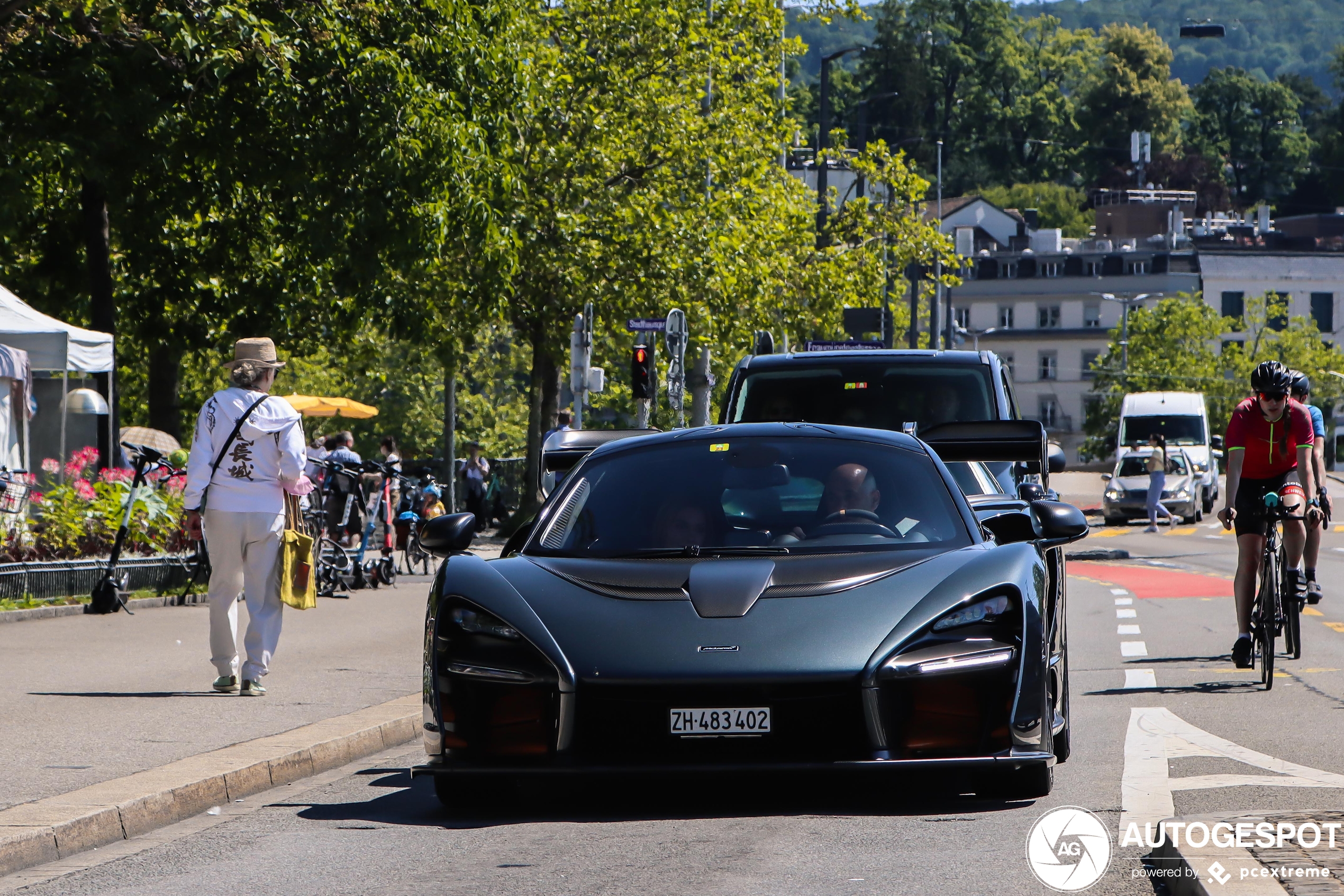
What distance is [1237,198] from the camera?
152 m

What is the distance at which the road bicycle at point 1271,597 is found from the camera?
431 inches

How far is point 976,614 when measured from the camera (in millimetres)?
6488

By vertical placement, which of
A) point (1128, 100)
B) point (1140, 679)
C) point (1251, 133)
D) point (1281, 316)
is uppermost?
point (1128, 100)

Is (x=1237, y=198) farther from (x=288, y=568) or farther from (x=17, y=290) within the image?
(x=288, y=568)

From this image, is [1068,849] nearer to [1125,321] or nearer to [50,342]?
[50,342]

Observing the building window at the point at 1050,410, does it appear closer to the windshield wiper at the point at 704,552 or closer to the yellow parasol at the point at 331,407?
the yellow parasol at the point at 331,407

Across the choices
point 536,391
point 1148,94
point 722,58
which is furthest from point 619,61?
point 1148,94

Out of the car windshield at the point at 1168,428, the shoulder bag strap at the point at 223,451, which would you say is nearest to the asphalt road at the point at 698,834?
the shoulder bag strap at the point at 223,451

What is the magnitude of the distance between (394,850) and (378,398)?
6288cm

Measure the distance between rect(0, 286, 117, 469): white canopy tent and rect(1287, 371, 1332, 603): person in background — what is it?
39.8 ft

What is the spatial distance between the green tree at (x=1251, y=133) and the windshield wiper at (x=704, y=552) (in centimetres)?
14783

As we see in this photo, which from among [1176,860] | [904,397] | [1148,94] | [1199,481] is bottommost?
[1199,481]

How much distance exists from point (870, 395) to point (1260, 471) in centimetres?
255

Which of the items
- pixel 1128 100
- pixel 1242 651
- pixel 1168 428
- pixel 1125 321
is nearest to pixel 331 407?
pixel 1168 428
